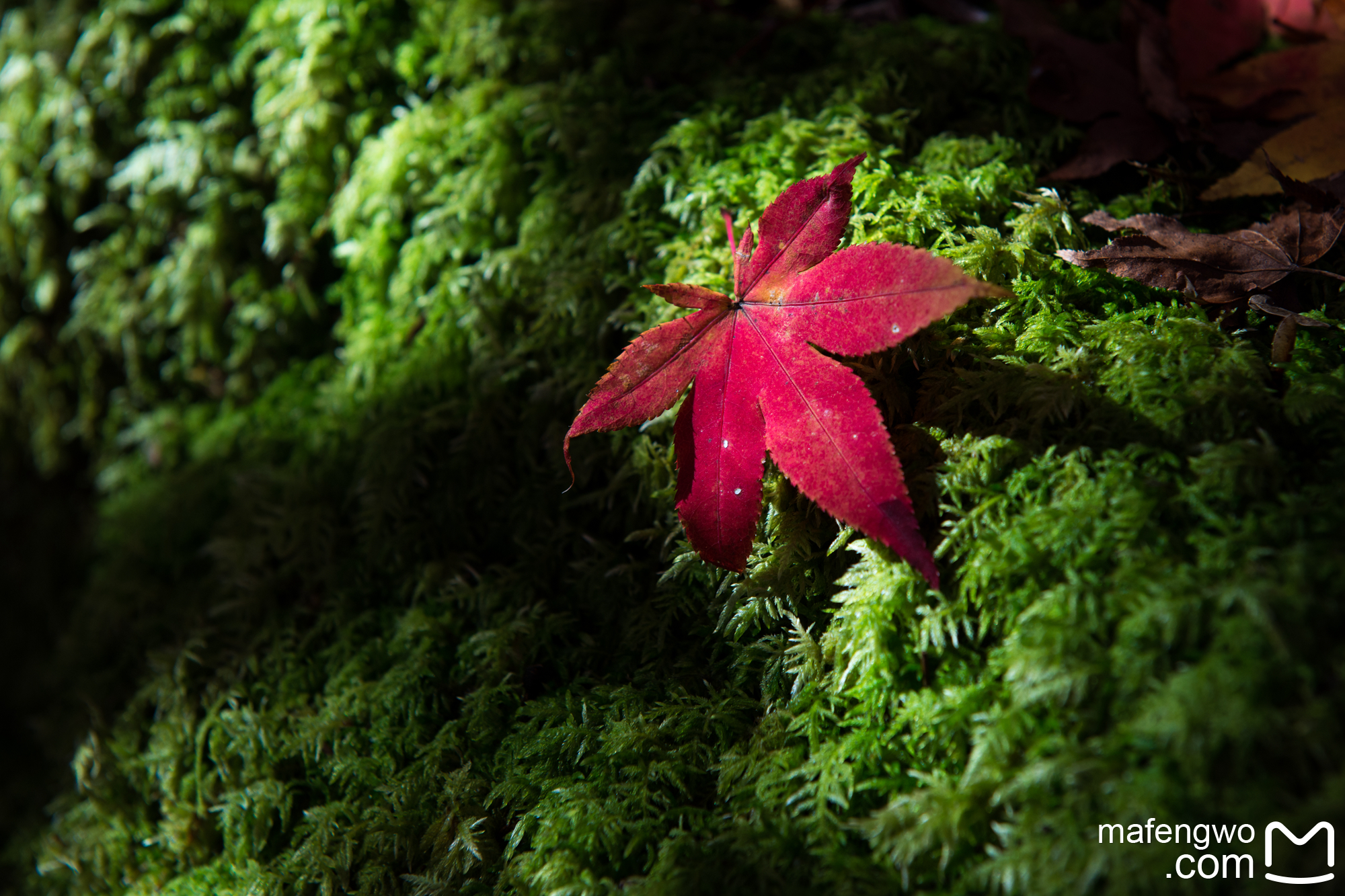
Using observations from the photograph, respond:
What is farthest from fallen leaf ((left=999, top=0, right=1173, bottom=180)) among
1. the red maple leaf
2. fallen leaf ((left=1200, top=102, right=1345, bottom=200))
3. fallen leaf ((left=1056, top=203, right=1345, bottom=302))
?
the red maple leaf

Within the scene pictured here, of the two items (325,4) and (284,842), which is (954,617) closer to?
(284,842)

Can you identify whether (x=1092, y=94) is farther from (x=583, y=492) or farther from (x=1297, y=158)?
(x=583, y=492)

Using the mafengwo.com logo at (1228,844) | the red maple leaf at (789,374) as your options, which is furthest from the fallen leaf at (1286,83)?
the mafengwo.com logo at (1228,844)

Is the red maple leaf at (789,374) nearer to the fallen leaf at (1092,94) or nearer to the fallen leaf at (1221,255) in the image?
the fallen leaf at (1221,255)

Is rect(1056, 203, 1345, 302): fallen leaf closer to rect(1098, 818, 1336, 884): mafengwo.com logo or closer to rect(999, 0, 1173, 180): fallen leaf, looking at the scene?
rect(999, 0, 1173, 180): fallen leaf

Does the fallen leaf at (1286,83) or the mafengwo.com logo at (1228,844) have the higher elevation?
the fallen leaf at (1286,83)

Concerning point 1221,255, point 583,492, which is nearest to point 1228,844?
point 1221,255

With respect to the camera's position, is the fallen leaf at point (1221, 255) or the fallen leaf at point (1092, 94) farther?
the fallen leaf at point (1092, 94)
